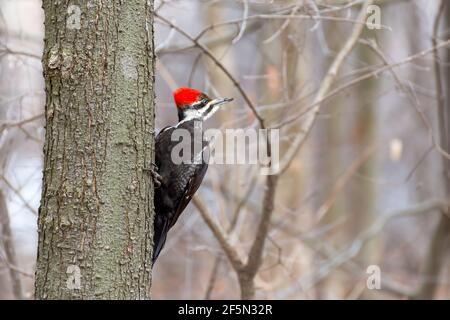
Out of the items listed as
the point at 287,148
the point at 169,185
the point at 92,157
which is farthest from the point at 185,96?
the point at 287,148

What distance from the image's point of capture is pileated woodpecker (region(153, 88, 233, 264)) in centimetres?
374

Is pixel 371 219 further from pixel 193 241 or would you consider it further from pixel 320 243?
pixel 193 241

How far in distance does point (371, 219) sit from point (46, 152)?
6999 mm

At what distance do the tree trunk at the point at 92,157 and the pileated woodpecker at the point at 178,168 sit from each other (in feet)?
2.62

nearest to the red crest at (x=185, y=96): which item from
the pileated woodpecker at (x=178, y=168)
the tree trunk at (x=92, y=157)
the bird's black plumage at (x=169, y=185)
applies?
the pileated woodpecker at (x=178, y=168)

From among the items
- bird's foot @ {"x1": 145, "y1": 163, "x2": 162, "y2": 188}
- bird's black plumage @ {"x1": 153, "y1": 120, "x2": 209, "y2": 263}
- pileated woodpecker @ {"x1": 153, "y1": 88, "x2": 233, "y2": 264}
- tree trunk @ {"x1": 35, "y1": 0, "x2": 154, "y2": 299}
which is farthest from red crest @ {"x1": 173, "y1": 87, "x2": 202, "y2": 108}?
tree trunk @ {"x1": 35, "y1": 0, "x2": 154, "y2": 299}

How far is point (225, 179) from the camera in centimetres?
582

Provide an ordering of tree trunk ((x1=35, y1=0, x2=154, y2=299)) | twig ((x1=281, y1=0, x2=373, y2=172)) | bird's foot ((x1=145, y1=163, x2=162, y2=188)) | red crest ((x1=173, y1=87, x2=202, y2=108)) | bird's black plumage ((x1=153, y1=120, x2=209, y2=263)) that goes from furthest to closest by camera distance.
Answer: twig ((x1=281, y1=0, x2=373, y2=172)) → red crest ((x1=173, y1=87, x2=202, y2=108)) → bird's black plumage ((x1=153, y1=120, x2=209, y2=263)) → bird's foot ((x1=145, y1=163, x2=162, y2=188)) → tree trunk ((x1=35, y1=0, x2=154, y2=299))

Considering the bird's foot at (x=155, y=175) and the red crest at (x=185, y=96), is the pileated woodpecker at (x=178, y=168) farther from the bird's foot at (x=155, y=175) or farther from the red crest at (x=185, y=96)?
the bird's foot at (x=155, y=175)

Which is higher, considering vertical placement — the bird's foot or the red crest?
the red crest

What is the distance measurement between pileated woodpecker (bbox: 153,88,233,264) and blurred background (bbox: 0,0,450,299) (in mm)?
280

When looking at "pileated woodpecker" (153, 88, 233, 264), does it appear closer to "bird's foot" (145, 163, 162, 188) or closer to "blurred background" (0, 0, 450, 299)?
"bird's foot" (145, 163, 162, 188)

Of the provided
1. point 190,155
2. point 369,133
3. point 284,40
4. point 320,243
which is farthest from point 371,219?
point 190,155

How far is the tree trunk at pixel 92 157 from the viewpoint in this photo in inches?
106
